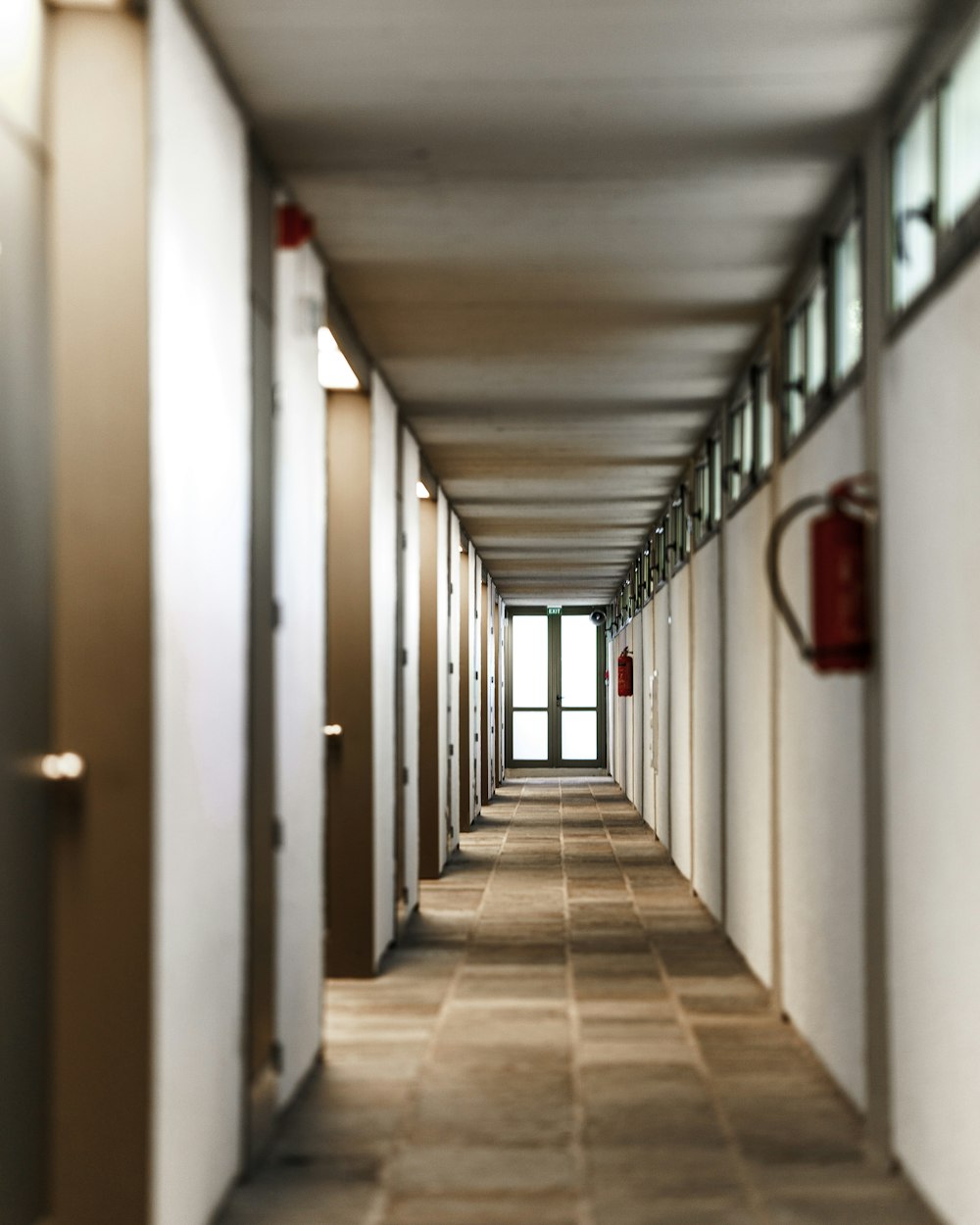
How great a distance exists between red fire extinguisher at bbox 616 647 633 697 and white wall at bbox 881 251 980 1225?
44.1 feet

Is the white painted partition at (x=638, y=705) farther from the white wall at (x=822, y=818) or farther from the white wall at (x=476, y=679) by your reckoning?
the white wall at (x=822, y=818)

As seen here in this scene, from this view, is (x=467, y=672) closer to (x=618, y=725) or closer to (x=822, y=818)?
(x=618, y=725)

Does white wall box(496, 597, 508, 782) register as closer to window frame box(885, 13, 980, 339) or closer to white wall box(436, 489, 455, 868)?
white wall box(436, 489, 455, 868)

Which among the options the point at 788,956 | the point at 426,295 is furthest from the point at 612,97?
the point at 788,956

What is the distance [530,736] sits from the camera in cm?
2475

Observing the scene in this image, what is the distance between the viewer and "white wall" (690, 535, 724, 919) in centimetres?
809

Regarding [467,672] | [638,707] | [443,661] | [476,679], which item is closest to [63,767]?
[443,661]

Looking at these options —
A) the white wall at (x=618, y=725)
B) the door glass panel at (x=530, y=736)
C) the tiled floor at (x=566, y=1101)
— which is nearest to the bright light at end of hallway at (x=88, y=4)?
the tiled floor at (x=566, y=1101)

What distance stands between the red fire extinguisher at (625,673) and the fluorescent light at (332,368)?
11029 mm

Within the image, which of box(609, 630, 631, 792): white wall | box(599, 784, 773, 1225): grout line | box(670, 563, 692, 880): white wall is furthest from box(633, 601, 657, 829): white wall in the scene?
box(599, 784, 773, 1225): grout line

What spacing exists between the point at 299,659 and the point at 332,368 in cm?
190

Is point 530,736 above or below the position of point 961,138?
below

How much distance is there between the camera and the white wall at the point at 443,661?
10.3 metres

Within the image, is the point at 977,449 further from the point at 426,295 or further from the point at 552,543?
the point at 552,543
